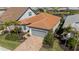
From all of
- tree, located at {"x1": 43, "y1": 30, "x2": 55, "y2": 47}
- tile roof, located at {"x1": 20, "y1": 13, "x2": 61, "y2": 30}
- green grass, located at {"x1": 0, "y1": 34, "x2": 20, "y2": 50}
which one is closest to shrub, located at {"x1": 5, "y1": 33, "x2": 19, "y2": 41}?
green grass, located at {"x1": 0, "y1": 34, "x2": 20, "y2": 50}

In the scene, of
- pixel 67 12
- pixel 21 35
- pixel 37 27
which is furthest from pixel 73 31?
pixel 21 35

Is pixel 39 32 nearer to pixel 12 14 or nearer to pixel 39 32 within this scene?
pixel 39 32

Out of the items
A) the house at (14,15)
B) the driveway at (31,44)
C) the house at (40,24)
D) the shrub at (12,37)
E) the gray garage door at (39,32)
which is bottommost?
the driveway at (31,44)

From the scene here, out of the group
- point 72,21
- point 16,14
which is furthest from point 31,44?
point 72,21

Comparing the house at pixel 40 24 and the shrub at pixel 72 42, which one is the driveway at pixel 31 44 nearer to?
the house at pixel 40 24

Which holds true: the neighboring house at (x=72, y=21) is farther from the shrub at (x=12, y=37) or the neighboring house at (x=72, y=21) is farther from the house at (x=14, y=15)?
the shrub at (x=12, y=37)

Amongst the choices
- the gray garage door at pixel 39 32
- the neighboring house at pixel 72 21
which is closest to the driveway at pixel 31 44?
the gray garage door at pixel 39 32

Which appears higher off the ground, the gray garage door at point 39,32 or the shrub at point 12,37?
the gray garage door at point 39,32
